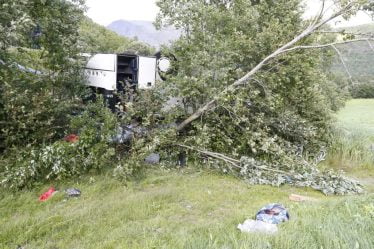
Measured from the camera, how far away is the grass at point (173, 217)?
2393mm

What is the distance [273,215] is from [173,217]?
3.53 ft

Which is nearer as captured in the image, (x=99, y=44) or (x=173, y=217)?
(x=173, y=217)

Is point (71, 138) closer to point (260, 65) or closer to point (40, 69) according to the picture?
point (40, 69)

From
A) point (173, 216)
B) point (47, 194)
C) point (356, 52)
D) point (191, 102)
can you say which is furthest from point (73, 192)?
point (356, 52)

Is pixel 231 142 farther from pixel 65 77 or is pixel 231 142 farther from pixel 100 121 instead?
pixel 65 77

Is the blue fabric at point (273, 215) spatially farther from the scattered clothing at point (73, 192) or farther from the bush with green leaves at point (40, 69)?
the bush with green leaves at point (40, 69)

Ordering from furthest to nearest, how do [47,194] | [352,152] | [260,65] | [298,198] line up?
[352,152], [260,65], [298,198], [47,194]

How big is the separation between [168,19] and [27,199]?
411cm

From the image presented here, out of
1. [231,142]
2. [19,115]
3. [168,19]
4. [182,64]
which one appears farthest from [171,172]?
[168,19]

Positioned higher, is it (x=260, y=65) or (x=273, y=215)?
(x=260, y=65)

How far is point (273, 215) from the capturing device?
3152 mm

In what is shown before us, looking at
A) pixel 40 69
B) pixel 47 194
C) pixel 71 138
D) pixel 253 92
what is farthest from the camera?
pixel 40 69

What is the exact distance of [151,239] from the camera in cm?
274

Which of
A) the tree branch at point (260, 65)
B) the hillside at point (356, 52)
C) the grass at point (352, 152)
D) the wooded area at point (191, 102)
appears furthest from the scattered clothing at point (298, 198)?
the grass at point (352, 152)
